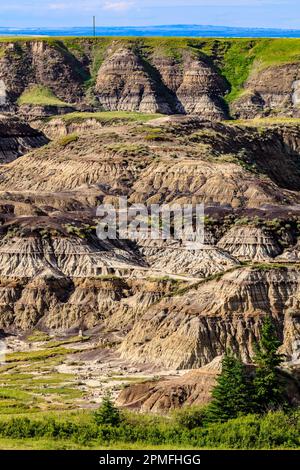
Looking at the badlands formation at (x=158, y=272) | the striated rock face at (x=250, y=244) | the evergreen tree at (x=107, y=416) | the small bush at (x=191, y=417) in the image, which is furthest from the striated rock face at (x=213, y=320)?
the striated rock face at (x=250, y=244)

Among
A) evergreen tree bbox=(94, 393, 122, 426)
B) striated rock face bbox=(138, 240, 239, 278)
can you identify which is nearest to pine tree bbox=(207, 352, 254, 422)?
evergreen tree bbox=(94, 393, 122, 426)

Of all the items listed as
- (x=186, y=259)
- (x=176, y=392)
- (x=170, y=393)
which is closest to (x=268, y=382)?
(x=176, y=392)

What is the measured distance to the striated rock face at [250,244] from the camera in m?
157

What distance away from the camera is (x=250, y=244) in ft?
522

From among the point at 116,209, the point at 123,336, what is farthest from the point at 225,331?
the point at 116,209

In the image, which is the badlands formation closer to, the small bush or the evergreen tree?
the small bush

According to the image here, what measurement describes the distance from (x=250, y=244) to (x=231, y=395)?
73.5 meters

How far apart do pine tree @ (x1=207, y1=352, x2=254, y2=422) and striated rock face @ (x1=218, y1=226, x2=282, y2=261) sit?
6722 cm

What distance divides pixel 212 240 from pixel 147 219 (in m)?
10.6

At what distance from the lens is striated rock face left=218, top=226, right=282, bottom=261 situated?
6178 inches

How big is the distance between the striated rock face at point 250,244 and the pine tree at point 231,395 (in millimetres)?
67215

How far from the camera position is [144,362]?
4515 inches

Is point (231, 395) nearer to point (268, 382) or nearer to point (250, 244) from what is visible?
point (268, 382)
